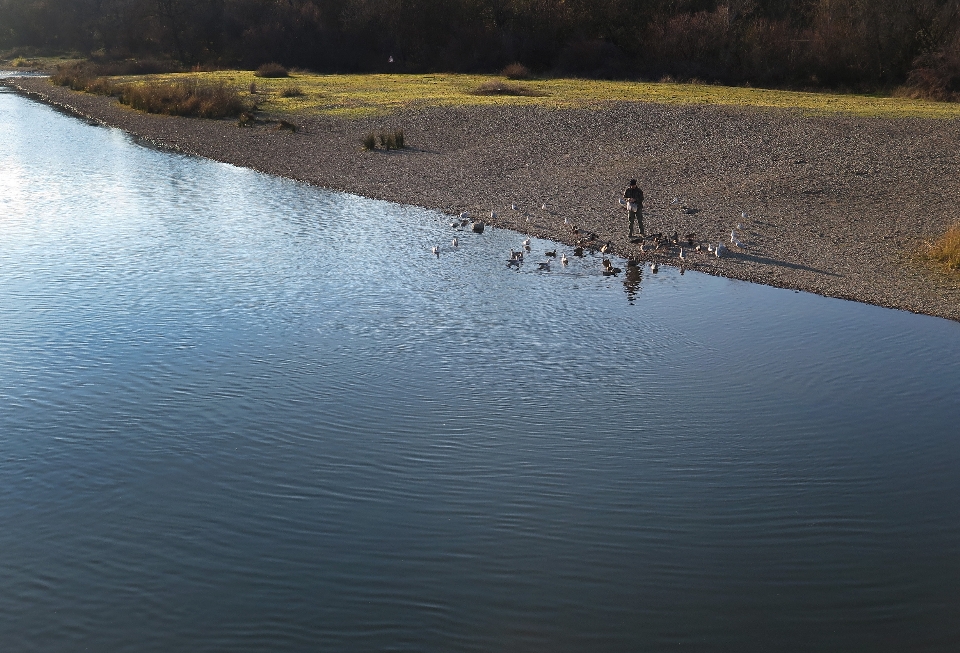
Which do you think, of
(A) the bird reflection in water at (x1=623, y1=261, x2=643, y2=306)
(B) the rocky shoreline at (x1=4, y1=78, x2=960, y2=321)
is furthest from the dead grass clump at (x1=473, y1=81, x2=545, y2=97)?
(A) the bird reflection in water at (x1=623, y1=261, x2=643, y2=306)

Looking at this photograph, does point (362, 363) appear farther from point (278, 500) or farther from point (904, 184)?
point (904, 184)

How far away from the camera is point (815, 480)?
10055 mm

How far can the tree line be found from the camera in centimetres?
5034

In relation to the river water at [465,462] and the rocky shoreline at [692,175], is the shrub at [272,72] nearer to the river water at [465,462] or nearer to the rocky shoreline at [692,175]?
→ the rocky shoreline at [692,175]

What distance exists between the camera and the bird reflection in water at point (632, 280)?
16703 mm

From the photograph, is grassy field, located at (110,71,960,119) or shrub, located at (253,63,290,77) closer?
grassy field, located at (110,71,960,119)

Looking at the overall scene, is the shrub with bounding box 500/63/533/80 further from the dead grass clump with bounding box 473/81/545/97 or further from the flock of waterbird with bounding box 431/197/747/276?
the flock of waterbird with bounding box 431/197/747/276

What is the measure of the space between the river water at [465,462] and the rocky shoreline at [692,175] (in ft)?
7.34

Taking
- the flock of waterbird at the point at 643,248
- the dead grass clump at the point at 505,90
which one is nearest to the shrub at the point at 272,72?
the dead grass clump at the point at 505,90

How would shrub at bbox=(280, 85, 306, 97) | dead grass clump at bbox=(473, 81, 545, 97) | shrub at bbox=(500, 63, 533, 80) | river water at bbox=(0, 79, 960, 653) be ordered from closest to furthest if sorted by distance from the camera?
river water at bbox=(0, 79, 960, 653), dead grass clump at bbox=(473, 81, 545, 97), shrub at bbox=(280, 85, 306, 97), shrub at bbox=(500, 63, 533, 80)

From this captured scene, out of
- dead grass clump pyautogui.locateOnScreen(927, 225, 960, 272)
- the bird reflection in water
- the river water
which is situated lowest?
the river water

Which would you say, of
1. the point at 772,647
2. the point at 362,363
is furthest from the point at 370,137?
the point at 772,647

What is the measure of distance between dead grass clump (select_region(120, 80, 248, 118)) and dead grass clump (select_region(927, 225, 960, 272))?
106ft

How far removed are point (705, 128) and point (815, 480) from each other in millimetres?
22823
